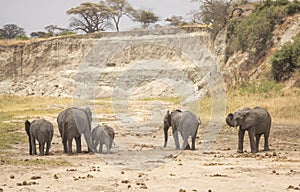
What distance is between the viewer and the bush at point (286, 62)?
32409 millimetres

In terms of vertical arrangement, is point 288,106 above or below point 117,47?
below

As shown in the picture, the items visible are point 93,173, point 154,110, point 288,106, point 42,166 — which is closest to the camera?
point 93,173

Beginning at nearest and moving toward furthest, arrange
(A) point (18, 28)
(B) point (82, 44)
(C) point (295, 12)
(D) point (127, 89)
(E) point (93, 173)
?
1. (E) point (93, 173)
2. (C) point (295, 12)
3. (D) point (127, 89)
4. (B) point (82, 44)
5. (A) point (18, 28)

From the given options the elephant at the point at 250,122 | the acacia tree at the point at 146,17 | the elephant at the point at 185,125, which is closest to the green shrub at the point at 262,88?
the elephant at the point at 185,125

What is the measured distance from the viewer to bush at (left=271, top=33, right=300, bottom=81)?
32409 millimetres

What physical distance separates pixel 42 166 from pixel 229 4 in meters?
42.1

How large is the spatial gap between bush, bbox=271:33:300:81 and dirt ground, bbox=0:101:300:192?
1575cm

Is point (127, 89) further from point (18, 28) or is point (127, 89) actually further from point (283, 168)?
point (283, 168)

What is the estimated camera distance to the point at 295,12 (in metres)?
40.3

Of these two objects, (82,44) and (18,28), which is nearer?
(82,44)

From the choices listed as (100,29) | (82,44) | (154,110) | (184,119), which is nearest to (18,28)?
(100,29)

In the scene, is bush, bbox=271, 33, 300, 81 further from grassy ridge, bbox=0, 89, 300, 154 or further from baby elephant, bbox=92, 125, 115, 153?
baby elephant, bbox=92, 125, 115, 153

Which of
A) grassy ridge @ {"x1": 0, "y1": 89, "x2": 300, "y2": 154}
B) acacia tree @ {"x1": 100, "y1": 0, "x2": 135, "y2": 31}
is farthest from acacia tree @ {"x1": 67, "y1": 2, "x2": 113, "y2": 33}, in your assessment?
grassy ridge @ {"x1": 0, "y1": 89, "x2": 300, "y2": 154}

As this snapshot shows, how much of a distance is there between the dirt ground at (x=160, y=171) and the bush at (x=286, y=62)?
15.7m
